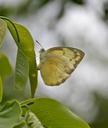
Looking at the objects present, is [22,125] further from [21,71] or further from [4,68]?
[4,68]

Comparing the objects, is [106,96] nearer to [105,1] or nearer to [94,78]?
[94,78]

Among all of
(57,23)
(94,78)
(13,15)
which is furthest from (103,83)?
(13,15)

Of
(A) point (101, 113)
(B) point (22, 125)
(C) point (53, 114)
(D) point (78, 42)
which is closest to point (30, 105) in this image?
(C) point (53, 114)

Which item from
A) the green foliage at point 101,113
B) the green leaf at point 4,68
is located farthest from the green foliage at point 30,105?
the green foliage at point 101,113


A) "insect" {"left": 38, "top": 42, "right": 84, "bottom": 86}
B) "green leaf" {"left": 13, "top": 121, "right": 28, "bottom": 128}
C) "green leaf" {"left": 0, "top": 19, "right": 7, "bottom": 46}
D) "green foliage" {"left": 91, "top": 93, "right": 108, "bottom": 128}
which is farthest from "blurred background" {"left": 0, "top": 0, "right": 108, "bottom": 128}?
"green leaf" {"left": 13, "top": 121, "right": 28, "bottom": 128}

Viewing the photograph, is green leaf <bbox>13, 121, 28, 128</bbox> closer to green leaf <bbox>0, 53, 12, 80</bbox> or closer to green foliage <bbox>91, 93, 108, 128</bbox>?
green leaf <bbox>0, 53, 12, 80</bbox>

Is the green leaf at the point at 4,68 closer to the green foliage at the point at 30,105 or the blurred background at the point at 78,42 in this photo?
the green foliage at the point at 30,105
